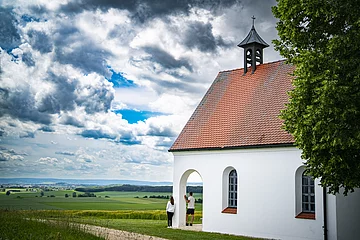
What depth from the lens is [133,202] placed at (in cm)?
3831

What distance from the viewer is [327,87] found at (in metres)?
13.7

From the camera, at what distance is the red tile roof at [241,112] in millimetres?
21828

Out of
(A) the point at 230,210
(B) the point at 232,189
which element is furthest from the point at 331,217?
(B) the point at 232,189

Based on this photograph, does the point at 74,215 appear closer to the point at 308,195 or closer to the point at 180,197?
the point at 180,197

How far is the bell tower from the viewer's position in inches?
1027

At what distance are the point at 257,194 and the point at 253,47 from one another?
948 centimetres

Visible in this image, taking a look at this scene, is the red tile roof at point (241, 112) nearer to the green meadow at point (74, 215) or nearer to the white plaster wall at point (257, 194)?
the white plaster wall at point (257, 194)

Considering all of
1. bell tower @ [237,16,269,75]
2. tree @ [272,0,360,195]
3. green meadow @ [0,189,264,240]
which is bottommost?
green meadow @ [0,189,264,240]

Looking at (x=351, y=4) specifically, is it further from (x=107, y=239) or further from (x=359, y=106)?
(x=107, y=239)

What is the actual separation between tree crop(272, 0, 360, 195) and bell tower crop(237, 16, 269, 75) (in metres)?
10.4

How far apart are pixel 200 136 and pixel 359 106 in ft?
38.3

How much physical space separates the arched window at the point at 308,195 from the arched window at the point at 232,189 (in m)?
3.83

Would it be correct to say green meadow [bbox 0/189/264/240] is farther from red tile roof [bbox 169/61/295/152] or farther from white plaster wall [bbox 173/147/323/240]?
red tile roof [bbox 169/61/295/152]

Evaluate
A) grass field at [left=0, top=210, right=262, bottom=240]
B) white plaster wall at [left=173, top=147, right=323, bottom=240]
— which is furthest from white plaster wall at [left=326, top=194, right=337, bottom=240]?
grass field at [left=0, top=210, right=262, bottom=240]
